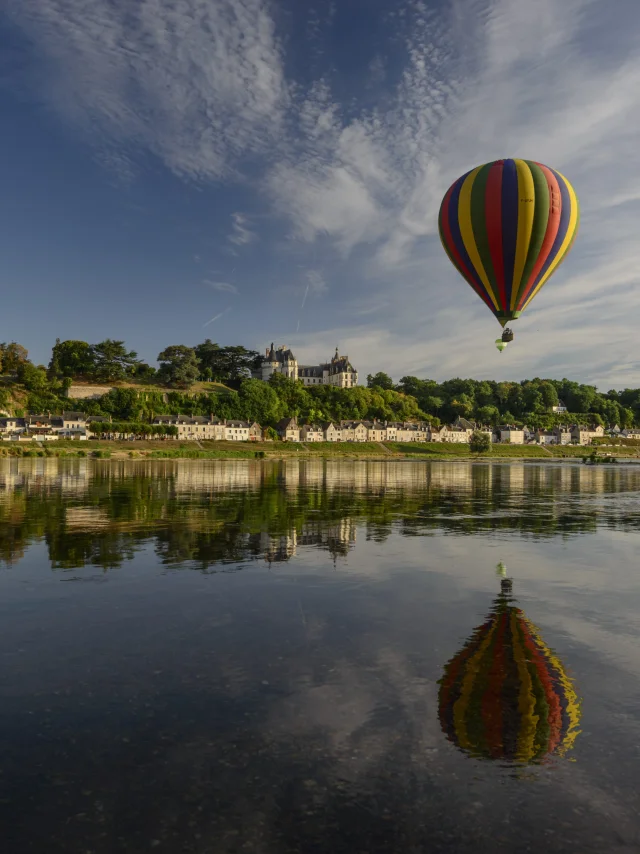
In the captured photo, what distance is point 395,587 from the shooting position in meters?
14.6

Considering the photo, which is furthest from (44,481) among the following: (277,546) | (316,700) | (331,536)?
(316,700)

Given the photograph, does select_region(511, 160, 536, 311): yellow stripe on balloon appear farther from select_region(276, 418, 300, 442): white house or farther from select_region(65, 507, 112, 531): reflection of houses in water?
select_region(276, 418, 300, 442): white house

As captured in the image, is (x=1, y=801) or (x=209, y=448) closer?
(x=1, y=801)

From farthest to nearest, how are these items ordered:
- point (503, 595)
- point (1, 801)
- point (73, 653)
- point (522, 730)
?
point (503, 595) < point (73, 653) < point (522, 730) < point (1, 801)

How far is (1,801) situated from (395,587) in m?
9.94

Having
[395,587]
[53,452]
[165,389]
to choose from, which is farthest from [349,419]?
[395,587]

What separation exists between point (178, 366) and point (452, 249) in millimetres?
128266

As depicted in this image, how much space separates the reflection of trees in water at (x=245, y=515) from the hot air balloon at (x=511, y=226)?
1186 centimetres

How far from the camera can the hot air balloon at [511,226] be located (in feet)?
101

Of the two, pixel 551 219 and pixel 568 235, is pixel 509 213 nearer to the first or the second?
pixel 551 219

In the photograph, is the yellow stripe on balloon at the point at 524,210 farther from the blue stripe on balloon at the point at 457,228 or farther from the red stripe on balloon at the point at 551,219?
the blue stripe on balloon at the point at 457,228

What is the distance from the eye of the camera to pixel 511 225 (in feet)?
101

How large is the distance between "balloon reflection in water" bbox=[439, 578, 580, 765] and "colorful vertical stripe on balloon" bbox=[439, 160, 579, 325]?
2448cm

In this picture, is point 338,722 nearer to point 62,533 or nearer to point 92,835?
point 92,835
